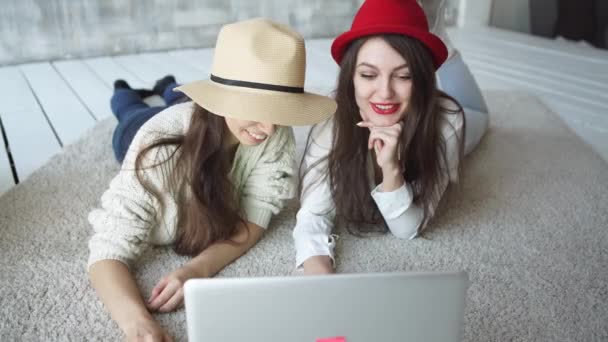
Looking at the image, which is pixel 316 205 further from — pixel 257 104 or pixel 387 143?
pixel 257 104

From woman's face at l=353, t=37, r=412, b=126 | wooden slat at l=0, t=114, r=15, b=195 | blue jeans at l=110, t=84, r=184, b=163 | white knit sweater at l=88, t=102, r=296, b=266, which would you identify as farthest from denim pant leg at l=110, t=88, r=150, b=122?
woman's face at l=353, t=37, r=412, b=126

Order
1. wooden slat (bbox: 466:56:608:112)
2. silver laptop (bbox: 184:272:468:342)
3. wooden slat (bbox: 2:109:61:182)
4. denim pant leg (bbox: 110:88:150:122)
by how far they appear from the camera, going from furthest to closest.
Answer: wooden slat (bbox: 466:56:608:112), denim pant leg (bbox: 110:88:150:122), wooden slat (bbox: 2:109:61:182), silver laptop (bbox: 184:272:468:342)

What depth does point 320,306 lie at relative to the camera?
70cm

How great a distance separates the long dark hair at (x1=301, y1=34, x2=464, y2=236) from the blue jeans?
0.59 meters

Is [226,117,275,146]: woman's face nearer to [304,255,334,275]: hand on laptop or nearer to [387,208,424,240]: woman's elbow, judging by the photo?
[304,255,334,275]: hand on laptop

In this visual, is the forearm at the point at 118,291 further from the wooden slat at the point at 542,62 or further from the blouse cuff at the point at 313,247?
the wooden slat at the point at 542,62

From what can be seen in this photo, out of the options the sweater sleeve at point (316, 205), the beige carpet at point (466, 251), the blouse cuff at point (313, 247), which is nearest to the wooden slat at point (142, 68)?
the beige carpet at point (466, 251)

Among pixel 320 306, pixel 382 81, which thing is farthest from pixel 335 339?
pixel 382 81

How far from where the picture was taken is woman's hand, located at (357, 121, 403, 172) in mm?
1295

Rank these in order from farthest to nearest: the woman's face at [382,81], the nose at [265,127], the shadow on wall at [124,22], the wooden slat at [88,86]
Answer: the shadow on wall at [124,22], the wooden slat at [88,86], the woman's face at [382,81], the nose at [265,127]

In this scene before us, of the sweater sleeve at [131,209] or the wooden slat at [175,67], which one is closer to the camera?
the sweater sleeve at [131,209]

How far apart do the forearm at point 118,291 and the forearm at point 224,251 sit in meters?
0.13

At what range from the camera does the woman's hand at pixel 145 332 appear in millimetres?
1062

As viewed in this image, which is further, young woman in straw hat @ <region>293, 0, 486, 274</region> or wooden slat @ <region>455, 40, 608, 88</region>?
wooden slat @ <region>455, 40, 608, 88</region>
